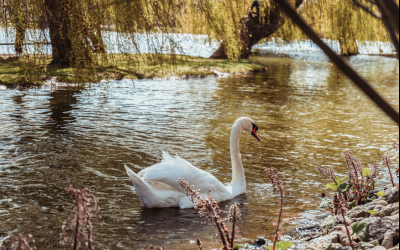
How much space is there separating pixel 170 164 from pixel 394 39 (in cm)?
392

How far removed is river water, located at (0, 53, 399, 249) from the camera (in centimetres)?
440

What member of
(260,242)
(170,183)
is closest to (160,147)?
(170,183)

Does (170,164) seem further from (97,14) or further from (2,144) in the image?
(2,144)

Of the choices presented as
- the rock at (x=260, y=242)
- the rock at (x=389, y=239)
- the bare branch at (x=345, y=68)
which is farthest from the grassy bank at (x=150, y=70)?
the bare branch at (x=345, y=68)

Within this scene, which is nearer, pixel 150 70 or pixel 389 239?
pixel 389 239

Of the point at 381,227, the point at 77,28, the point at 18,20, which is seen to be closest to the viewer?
the point at 381,227

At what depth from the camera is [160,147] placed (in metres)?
7.25

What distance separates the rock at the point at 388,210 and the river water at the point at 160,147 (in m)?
0.97

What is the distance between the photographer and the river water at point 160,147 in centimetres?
440

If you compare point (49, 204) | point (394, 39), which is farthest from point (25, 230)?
point (394, 39)

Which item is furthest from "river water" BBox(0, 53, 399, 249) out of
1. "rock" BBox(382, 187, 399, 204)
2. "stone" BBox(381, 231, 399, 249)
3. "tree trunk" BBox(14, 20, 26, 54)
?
"stone" BBox(381, 231, 399, 249)

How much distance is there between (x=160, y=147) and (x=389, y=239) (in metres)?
4.69

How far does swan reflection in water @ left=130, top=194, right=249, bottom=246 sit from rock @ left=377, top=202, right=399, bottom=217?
4.82 feet

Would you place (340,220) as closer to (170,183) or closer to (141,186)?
(170,183)
